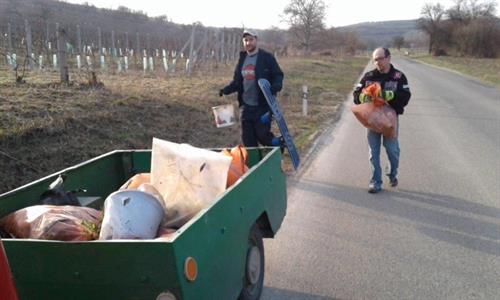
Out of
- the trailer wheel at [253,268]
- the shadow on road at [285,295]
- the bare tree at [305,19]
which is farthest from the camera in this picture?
the bare tree at [305,19]

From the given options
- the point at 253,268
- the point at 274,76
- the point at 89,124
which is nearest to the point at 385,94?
the point at 274,76

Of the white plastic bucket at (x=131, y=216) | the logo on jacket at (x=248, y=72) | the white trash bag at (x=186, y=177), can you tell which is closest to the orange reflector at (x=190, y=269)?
the white plastic bucket at (x=131, y=216)

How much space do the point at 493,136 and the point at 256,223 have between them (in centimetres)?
942

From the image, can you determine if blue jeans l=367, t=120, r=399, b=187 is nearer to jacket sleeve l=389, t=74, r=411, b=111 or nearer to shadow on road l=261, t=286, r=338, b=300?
jacket sleeve l=389, t=74, r=411, b=111

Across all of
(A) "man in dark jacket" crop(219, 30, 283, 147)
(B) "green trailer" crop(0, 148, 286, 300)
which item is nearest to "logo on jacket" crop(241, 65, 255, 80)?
(A) "man in dark jacket" crop(219, 30, 283, 147)

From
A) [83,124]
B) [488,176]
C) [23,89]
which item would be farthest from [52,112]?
[488,176]

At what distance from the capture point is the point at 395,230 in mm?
5875

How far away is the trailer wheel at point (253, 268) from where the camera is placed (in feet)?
13.0

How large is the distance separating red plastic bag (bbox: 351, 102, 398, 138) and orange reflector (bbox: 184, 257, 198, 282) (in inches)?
185

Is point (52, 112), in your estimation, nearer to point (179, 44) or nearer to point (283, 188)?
point (283, 188)

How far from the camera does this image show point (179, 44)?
37812 millimetres

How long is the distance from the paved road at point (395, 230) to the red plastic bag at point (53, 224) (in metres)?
1.67

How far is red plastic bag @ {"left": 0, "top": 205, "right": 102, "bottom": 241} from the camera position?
310 cm

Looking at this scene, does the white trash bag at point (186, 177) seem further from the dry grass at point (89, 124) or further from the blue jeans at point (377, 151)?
the blue jeans at point (377, 151)
